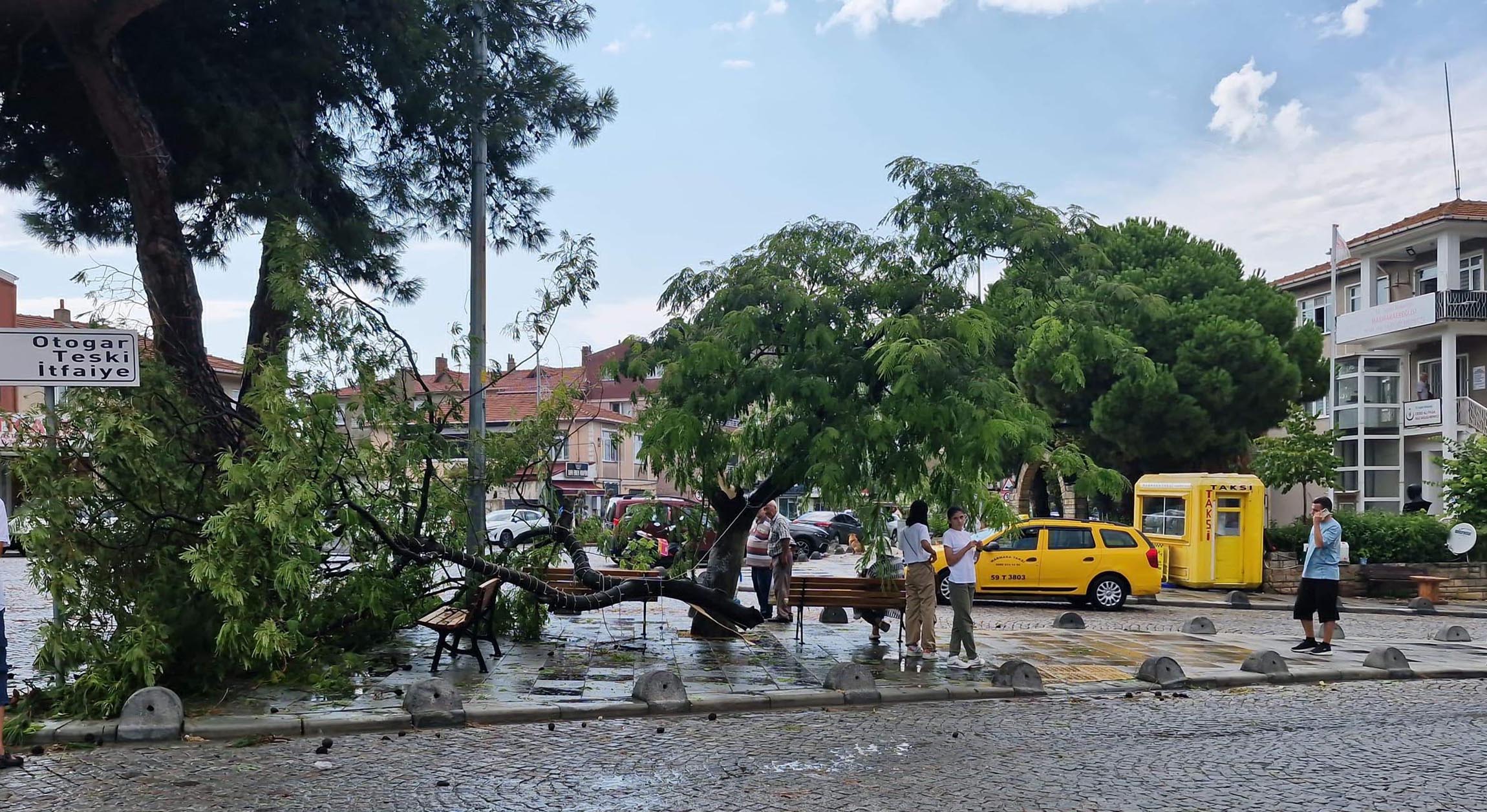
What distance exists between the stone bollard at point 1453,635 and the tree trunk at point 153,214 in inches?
561

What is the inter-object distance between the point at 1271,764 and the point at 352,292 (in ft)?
27.6

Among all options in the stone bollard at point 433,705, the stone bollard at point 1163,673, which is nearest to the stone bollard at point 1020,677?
the stone bollard at point 1163,673

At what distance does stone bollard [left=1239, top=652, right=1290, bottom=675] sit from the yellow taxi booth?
1176 cm

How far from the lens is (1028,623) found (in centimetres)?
1816

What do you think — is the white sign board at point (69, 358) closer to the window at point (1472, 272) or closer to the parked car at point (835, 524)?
the parked car at point (835, 524)

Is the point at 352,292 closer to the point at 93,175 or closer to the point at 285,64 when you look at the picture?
the point at 285,64

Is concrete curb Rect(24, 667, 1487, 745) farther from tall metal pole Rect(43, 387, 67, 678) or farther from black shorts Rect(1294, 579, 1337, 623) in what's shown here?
black shorts Rect(1294, 579, 1337, 623)

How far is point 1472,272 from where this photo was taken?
3522cm

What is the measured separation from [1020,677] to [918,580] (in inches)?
90.1

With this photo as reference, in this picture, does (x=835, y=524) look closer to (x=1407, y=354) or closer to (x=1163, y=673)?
(x=1407, y=354)

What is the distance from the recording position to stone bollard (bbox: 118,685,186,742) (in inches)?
325

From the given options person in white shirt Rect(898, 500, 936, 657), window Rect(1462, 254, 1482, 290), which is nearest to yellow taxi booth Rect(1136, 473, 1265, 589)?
person in white shirt Rect(898, 500, 936, 657)

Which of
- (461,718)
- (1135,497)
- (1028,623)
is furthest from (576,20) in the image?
→ (1135,497)

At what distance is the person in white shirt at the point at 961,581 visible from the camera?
41.8 ft
